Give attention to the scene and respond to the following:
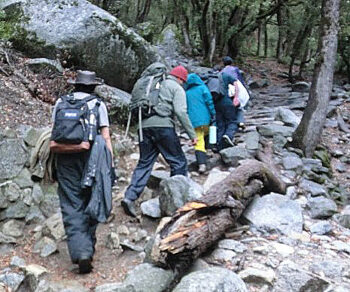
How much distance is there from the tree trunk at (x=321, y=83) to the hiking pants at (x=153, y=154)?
4.15 m

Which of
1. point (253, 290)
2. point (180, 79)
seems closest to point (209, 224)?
point (253, 290)

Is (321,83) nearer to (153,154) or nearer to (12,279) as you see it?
(153,154)

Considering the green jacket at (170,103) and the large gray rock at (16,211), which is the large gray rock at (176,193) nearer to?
the green jacket at (170,103)

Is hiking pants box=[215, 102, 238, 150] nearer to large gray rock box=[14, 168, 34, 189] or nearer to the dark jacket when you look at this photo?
large gray rock box=[14, 168, 34, 189]

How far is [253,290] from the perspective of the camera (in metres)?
4.12

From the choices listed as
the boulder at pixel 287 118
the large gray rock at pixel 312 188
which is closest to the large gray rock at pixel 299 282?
the large gray rock at pixel 312 188

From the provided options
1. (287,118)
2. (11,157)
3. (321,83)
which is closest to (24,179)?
(11,157)

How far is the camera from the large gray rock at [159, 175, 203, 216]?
18.6 feet

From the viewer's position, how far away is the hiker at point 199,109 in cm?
745

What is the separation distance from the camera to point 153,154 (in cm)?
635

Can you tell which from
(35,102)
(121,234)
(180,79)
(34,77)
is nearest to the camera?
(121,234)

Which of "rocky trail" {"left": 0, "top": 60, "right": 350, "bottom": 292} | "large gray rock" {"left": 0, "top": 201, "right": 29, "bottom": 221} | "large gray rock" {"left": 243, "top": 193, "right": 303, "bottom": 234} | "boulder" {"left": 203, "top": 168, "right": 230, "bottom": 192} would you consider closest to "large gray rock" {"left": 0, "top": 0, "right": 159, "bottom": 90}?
"rocky trail" {"left": 0, "top": 60, "right": 350, "bottom": 292}

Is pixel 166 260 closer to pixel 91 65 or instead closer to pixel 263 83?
pixel 91 65

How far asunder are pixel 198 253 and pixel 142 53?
664 centimetres
